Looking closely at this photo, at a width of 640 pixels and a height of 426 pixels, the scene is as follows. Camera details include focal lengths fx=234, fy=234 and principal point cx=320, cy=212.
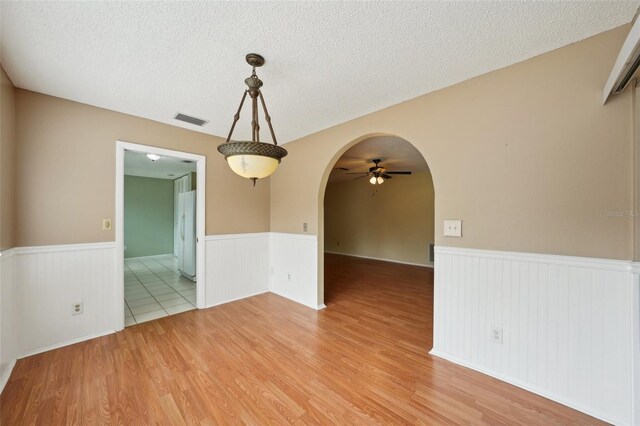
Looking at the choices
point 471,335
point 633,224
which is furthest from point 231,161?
point 633,224

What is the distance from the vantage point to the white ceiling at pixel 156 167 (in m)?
4.77

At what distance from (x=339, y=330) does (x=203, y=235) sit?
7.43 ft

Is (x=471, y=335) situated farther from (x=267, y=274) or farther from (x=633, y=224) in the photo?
(x=267, y=274)

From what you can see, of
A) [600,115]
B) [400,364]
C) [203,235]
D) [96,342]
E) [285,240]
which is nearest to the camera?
[600,115]

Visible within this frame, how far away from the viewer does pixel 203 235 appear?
337 cm

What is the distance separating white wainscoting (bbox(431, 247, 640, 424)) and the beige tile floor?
342 cm

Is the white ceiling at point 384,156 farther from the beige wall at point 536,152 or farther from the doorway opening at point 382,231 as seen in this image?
the beige wall at point 536,152

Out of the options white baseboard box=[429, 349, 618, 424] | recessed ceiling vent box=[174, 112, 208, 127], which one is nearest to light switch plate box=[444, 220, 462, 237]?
white baseboard box=[429, 349, 618, 424]

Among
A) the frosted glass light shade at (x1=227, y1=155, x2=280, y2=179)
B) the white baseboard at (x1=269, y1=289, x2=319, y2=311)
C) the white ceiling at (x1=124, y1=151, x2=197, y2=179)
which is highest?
the white ceiling at (x1=124, y1=151, x2=197, y2=179)

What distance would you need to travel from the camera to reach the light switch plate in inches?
84.1

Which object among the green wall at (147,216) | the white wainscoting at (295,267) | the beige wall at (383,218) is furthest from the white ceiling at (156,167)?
the beige wall at (383,218)

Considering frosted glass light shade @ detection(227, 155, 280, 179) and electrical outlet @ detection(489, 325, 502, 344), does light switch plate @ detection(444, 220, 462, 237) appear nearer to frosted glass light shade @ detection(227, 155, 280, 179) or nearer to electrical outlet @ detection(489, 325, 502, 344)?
electrical outlet @ detection(489, 325, 502, 344)

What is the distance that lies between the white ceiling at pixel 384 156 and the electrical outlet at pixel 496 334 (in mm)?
2730

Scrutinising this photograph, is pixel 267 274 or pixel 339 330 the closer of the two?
pixel 339 330
